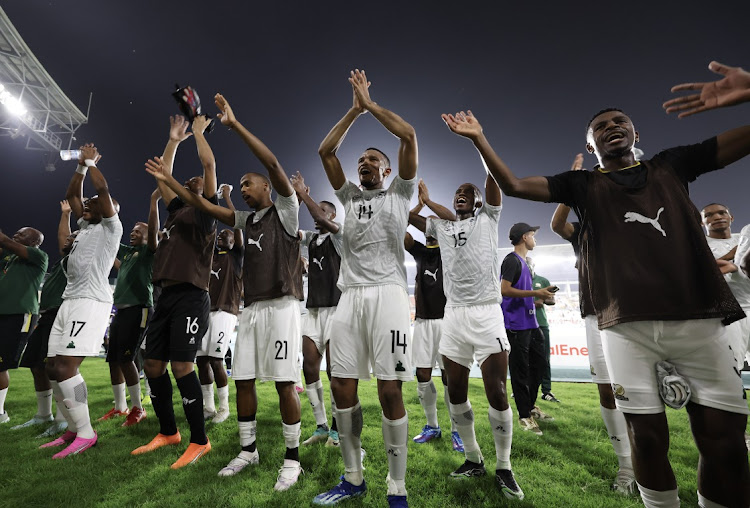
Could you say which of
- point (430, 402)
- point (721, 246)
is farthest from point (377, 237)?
point (721, 246)

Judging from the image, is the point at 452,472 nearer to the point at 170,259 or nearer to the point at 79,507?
the point at 79,507

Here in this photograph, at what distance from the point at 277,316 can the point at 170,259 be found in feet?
4.96

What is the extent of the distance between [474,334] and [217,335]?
409 cm

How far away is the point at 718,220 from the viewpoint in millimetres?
4355

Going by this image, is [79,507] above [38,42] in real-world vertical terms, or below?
below

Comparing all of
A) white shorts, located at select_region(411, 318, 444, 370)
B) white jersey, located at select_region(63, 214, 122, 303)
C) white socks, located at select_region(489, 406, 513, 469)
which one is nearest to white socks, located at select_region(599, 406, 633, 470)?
white socks, located at select_region(489, 406, 513, 469)

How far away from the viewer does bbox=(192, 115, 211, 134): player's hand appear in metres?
3.83

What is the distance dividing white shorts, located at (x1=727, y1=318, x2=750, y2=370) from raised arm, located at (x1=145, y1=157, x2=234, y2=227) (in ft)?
17.4

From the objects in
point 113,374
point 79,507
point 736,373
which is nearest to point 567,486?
point 736,373

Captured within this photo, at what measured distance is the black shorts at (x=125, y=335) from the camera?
499 cm

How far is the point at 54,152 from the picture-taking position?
21.8 m

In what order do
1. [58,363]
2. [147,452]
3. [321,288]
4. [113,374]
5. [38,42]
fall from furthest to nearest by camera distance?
[38,42], [113,374], [321,288], [58,363], [147,452]

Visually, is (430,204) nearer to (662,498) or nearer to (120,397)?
(662,498)

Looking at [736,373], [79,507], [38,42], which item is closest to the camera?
[736,373]
